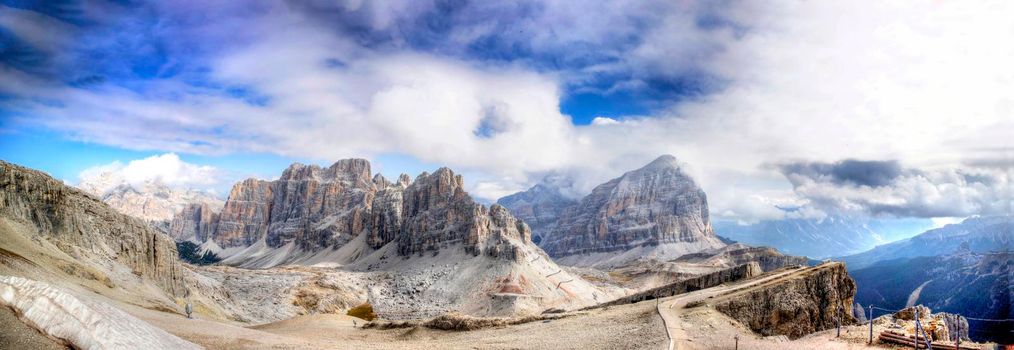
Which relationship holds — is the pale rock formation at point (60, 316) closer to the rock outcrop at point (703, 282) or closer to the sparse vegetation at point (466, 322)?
the sparse vegetation at point (466, 322)

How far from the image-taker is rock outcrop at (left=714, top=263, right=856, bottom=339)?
3491cm

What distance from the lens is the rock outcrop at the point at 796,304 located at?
1374 inches

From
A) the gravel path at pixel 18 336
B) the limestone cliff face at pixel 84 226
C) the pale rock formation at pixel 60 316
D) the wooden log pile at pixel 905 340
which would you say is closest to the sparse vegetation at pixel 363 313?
the limestone cliff face at pixel 84 226

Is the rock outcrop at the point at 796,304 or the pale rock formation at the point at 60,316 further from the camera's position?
the rock outcrop at the point at 796,304

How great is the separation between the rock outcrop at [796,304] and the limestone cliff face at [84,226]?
178ft

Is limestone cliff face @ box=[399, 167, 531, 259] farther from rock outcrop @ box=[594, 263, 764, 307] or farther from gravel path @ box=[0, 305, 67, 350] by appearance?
gravel path @ box=[0, 305, 67, 350]

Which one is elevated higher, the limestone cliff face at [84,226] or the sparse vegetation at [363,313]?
the limestone cliff face at [84,226]

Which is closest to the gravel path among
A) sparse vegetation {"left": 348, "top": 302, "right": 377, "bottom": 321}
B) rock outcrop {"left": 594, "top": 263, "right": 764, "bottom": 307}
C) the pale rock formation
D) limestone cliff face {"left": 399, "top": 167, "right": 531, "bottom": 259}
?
the pale rock formation

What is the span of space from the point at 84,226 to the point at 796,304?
217 feet

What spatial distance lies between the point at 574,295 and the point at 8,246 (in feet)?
374

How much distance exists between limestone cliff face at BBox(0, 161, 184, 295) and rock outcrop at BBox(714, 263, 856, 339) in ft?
178

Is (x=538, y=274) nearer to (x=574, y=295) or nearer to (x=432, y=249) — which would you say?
(x=574, y=295)

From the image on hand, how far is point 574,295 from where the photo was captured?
133250mm

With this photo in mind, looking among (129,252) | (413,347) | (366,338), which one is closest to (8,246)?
(366,338)
